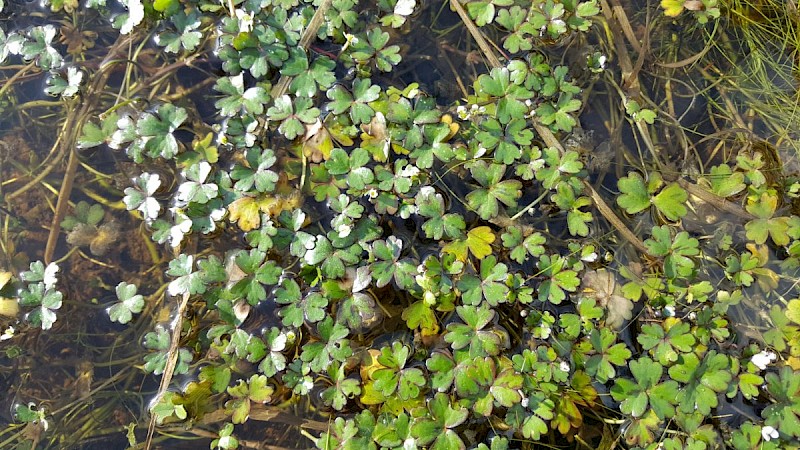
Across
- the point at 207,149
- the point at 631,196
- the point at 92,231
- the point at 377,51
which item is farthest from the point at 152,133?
the point at 631,196

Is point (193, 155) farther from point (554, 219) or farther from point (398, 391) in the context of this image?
point (554, 219)

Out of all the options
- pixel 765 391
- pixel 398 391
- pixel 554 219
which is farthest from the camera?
pixel 554 219

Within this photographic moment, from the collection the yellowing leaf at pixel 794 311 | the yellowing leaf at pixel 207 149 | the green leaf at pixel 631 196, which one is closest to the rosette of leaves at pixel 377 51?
the yellowing leaf at pixel 207 149

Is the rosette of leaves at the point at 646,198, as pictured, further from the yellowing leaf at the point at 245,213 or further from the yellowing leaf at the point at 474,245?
the yellowing leaf at the point at 245,213

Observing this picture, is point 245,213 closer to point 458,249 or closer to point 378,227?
point 378,227

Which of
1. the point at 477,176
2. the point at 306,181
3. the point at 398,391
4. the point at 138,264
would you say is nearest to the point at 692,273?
the point at 477,176
